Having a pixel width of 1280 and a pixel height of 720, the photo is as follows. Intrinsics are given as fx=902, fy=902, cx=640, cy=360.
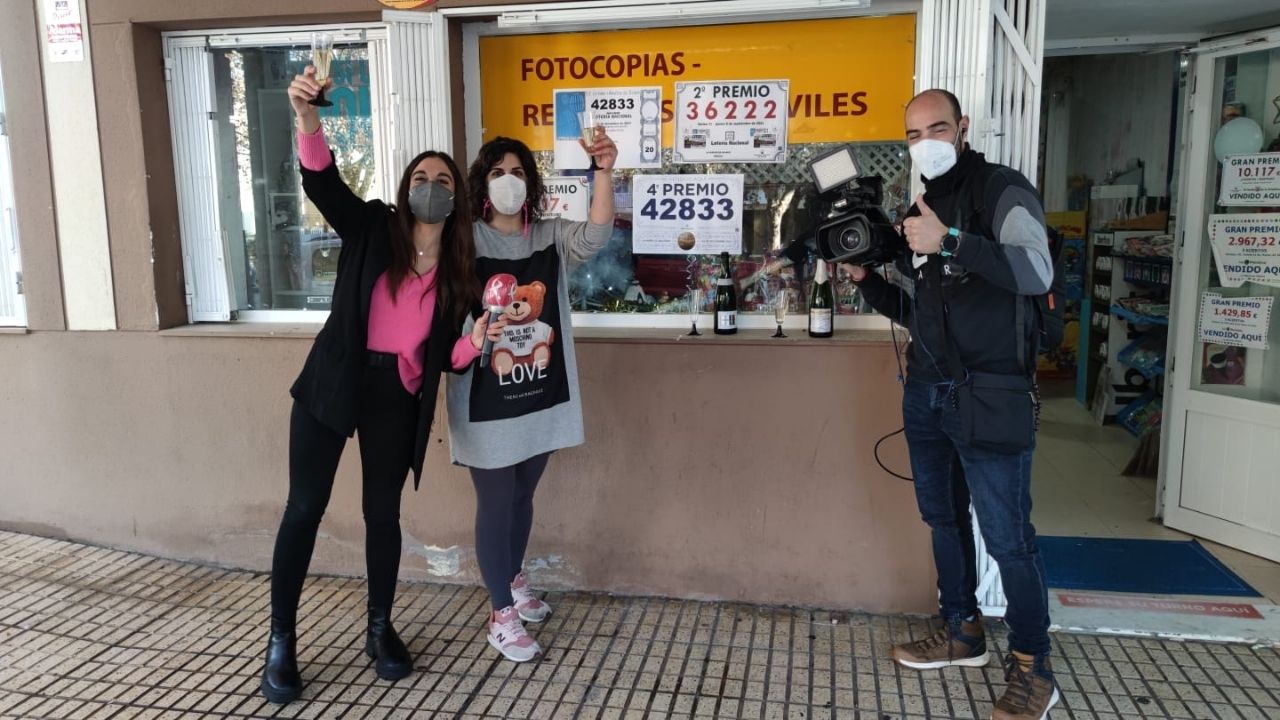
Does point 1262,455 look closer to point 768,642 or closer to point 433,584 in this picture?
point 768,642

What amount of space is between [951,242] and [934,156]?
33cm

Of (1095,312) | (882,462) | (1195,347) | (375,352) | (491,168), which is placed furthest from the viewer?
(1095,312)

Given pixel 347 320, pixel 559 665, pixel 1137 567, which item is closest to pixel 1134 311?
pixel 1137 567

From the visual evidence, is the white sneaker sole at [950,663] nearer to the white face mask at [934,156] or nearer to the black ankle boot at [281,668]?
the white face mask at [934,156]

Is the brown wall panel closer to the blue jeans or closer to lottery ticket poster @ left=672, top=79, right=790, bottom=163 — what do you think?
the blue jeans

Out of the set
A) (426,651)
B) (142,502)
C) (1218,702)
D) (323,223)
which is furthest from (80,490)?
(1218,702)

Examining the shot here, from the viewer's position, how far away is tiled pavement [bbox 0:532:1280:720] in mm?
3037

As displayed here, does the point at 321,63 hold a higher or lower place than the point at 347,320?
higher

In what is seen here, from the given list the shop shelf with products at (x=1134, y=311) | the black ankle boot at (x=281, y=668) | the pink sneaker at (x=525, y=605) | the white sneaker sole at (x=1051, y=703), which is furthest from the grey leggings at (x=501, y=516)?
the shop shelf with products at (x=1134, y=311)

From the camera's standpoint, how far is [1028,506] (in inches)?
112

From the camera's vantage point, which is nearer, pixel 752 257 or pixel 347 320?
pixel 347 320

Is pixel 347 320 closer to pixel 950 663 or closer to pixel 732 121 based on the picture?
pixel 732 121

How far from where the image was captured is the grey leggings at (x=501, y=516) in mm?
3215

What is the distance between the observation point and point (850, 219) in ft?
9.60
